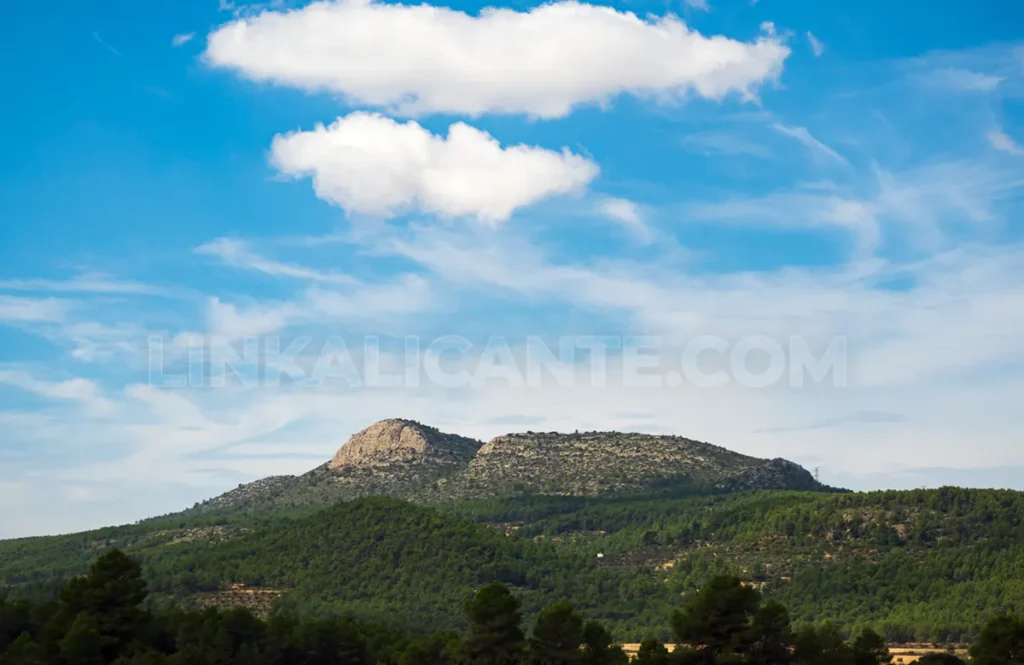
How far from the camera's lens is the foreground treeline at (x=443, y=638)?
80.5 m

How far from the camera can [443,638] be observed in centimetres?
9681

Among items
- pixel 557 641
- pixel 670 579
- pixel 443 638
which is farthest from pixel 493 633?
pixel 670 579

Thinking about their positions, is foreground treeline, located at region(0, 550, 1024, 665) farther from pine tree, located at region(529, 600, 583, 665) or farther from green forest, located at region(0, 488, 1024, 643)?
green forest, located at region(0, 488, 1024, 643)

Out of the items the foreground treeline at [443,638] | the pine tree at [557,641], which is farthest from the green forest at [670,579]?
the pine tree at [557,641]

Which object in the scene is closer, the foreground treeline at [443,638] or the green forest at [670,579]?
the foreground treeline at [443,638]

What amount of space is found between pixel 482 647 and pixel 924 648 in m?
78.6

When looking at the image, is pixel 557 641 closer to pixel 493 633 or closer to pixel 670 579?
pixel 493 633

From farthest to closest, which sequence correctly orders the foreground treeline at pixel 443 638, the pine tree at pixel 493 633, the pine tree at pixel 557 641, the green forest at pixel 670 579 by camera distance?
the green forest at pixel 670 579 → the pine tree at pixel 493 633 → the pine tree at pixel 557 641 → the foreground treeline at pixel 443 638

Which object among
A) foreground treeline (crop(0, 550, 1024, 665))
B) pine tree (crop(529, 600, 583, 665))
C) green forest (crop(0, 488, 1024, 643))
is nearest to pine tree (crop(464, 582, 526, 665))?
foreground treeline (crop(0, 550, 1024, 665))


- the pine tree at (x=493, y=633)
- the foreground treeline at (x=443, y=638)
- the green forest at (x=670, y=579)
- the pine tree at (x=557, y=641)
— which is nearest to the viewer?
the foreground treeline at (x=443, y=638)

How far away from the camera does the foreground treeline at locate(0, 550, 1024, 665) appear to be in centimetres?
8050

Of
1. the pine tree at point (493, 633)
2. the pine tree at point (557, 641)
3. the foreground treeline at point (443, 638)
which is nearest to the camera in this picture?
the foreground treeline at point (443, 638)

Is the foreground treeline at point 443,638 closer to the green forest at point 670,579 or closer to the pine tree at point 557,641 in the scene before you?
the pine tree at point 557,641

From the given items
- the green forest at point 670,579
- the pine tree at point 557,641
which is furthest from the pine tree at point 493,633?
the green forest at point 670,579
